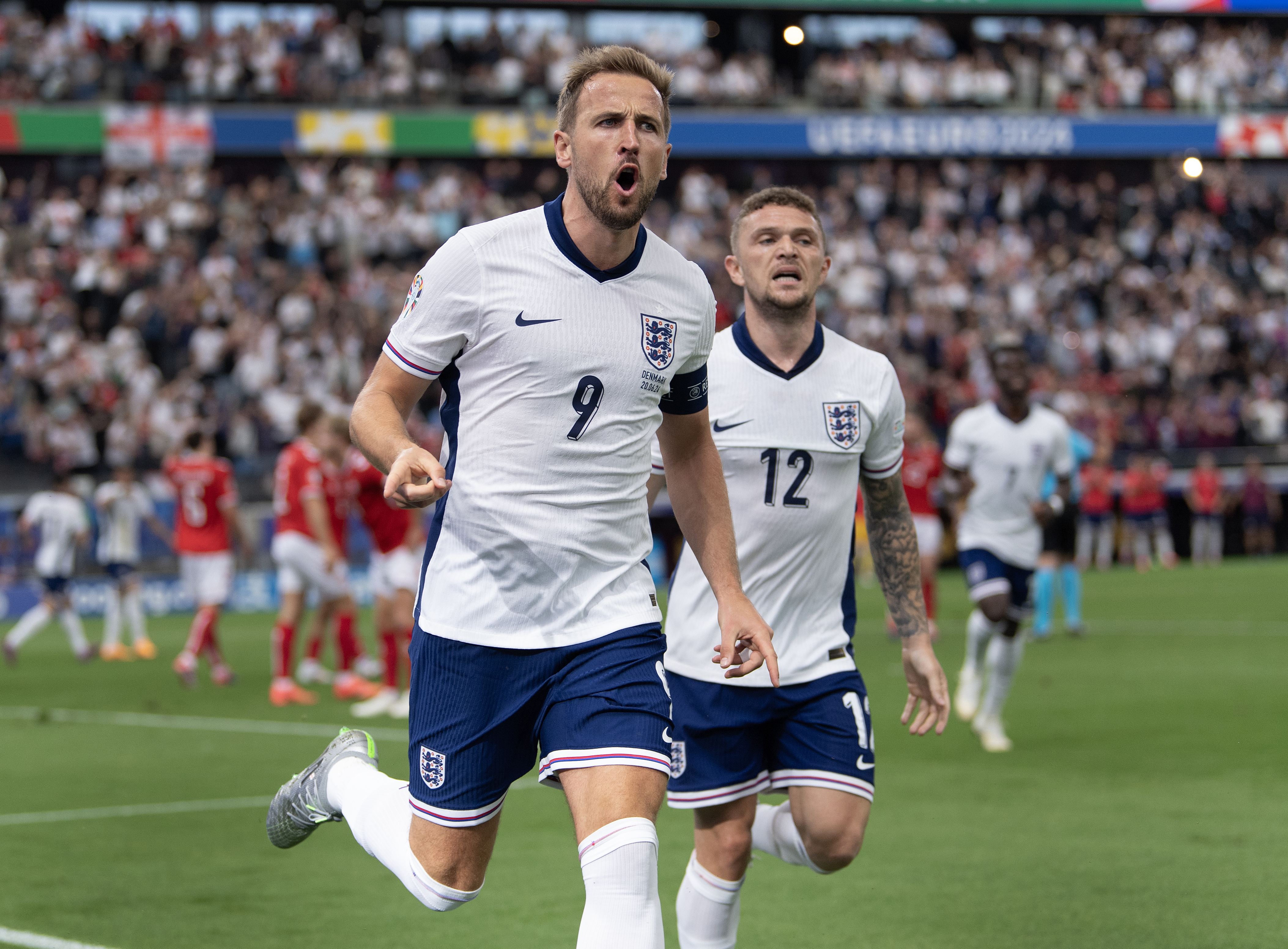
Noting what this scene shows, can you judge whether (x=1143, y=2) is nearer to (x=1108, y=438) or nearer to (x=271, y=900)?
(x=1108, y=438)

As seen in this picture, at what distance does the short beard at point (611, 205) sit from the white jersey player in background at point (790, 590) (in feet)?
4.66

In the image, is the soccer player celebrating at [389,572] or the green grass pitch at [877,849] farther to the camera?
the soccer player celebrating at [389,572]

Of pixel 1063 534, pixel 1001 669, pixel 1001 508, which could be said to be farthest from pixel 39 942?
pixel 1063 534

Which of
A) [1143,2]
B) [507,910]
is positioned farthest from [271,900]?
[1143,2]

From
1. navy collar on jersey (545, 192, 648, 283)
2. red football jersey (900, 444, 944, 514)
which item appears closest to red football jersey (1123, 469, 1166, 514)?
red football jersey (900, 444, 944, 514)

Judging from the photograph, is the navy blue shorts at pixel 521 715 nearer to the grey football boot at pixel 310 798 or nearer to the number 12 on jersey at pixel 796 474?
the grey football boot at pixel 310 798

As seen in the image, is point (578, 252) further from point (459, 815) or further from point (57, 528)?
point (57, 528)

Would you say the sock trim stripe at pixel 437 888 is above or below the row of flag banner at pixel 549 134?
below

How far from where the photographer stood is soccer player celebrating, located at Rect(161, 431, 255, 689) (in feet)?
48.8

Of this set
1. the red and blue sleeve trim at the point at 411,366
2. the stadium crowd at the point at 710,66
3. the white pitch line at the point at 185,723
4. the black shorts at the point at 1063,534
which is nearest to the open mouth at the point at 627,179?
the red and blue sleeve trim at the point at 411,366

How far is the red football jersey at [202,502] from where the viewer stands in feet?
A: 49.5

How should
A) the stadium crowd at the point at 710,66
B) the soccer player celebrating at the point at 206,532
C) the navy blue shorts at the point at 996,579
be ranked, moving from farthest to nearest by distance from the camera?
the stadium crowd at the point at 710,66 → the soccer player celebrating at the point at 206,532 → the navy blue shorts at the point at 996,579

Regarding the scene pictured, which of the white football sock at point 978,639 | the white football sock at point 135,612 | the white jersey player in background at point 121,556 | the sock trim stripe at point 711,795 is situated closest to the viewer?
the sock trim stripe at point 711,795

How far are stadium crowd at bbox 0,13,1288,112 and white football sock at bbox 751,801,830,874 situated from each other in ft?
72.6
